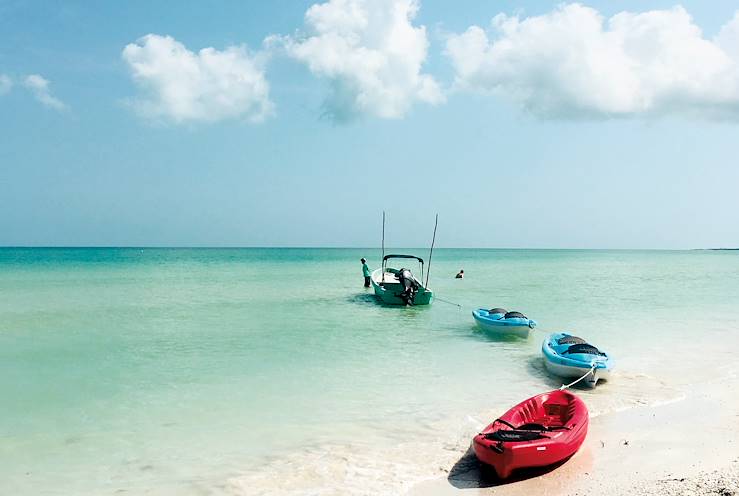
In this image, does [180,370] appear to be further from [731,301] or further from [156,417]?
[731,301]

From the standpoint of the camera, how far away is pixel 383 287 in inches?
1028

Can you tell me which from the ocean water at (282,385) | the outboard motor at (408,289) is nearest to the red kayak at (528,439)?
the ocean water at (282,385)

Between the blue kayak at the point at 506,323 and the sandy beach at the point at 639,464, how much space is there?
7129 mm

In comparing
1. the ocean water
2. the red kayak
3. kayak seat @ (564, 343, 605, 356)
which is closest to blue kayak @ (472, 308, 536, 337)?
the ocean water

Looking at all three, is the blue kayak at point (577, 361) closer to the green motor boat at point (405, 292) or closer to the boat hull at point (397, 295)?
the green motor boat at point (405, 292)

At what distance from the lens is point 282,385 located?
11914mm

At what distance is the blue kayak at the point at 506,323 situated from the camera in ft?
55.4

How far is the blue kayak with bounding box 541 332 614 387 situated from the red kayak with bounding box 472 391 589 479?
3079mm

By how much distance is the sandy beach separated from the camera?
6.56m

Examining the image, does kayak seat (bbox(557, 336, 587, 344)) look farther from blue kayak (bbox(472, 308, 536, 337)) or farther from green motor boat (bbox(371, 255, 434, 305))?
green motor boat (bbox(371, 255, 434, 305))

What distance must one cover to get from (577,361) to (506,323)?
5.43 metres

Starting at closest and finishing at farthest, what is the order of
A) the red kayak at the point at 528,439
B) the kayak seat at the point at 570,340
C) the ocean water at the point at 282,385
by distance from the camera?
the red kayak at the point at 528,439 → the ocean water at the point at 282,385 → the kayak seat at the point at 570,340

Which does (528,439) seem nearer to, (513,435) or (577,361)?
(513,435)

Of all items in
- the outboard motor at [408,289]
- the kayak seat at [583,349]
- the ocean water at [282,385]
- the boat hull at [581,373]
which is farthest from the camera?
the outboard motor at [408,289]
